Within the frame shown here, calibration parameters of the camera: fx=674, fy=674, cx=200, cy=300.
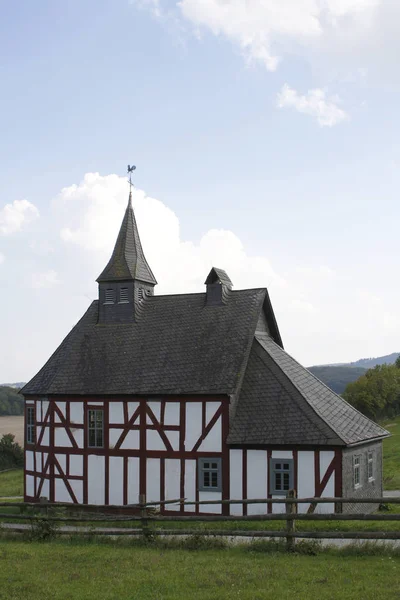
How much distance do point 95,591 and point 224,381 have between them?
14.0 m

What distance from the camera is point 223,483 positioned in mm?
24828

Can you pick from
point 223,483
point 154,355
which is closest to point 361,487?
point 223,483

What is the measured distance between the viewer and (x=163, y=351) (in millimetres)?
28281

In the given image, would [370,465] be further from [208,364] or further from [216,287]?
[216,287]

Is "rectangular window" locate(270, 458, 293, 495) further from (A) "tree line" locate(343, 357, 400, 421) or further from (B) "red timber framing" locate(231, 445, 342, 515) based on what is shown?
(A) "tree line" locate(343, 357, 400, 421)

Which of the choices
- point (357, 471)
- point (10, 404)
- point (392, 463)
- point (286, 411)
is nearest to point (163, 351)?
point (286, 411)

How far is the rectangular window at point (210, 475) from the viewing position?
2502 centimetres

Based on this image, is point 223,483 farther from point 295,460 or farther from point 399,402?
point 399,402

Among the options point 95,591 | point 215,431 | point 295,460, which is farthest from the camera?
point 215,431

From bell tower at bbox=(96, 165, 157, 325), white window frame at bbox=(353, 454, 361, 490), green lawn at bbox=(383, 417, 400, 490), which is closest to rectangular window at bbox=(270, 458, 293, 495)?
white window frame at bbox=(353, 454, 361, 490)

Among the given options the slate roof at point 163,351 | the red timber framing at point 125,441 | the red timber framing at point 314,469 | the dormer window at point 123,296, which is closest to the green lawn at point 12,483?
the red timber framing at point 125,441

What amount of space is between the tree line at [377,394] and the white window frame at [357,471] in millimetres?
46937

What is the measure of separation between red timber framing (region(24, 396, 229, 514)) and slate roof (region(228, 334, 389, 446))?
1.03m

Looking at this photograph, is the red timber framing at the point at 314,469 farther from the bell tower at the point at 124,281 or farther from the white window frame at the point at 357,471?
the bell tower at the point at 124,281
